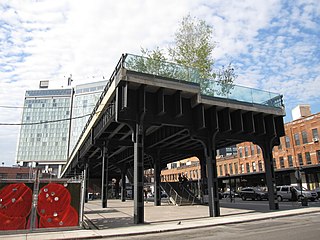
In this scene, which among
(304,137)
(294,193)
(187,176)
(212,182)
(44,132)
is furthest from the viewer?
(44,132)

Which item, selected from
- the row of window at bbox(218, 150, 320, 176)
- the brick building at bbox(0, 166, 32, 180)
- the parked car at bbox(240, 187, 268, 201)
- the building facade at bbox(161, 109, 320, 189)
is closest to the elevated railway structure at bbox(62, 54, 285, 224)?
the parked car at bbox(240, 187, 268, 201)

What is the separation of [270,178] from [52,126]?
127074 mm

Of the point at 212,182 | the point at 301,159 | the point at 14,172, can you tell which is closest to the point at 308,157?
the point at 301,159

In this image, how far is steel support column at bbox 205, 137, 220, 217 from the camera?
1755cm

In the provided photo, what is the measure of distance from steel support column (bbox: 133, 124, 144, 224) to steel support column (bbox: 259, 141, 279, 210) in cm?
1130

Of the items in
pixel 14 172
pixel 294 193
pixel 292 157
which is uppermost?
pixel 14 172

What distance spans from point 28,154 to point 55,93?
33.3 m

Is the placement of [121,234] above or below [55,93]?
below

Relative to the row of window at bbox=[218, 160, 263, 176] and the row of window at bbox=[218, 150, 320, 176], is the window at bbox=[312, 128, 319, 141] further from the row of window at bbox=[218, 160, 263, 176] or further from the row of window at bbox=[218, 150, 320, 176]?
the row of window at bbox=[218, 160, 263, 176]

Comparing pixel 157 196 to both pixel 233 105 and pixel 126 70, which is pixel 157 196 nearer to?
pixel 233 105

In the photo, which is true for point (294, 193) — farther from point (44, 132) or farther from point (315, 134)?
point (44, 132)

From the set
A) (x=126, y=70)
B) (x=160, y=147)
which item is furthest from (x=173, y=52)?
(x=126, y=70)

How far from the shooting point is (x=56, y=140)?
5153 inches

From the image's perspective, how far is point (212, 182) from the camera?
18.1m
